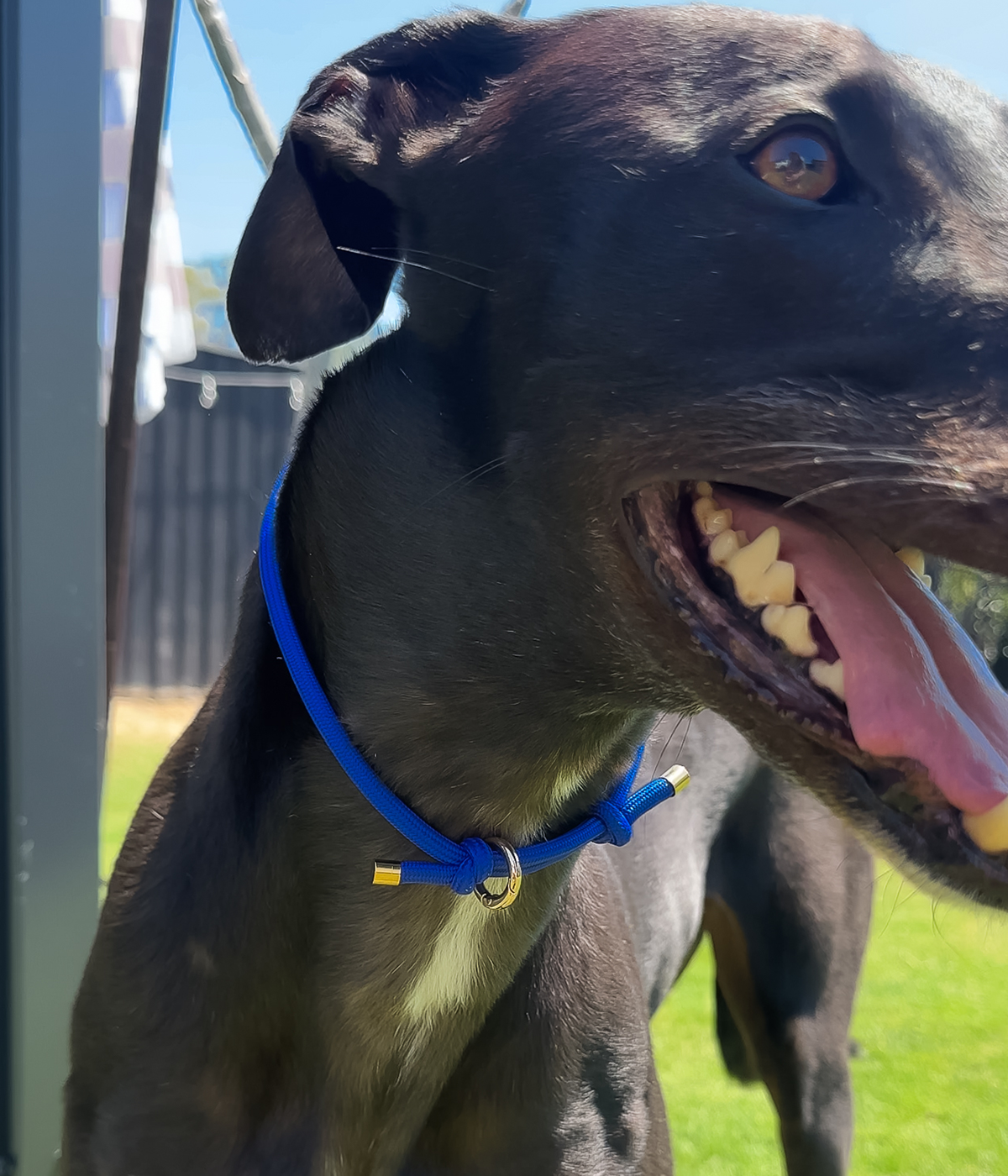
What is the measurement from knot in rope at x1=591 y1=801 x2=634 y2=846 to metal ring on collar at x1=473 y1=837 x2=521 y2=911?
133 mm

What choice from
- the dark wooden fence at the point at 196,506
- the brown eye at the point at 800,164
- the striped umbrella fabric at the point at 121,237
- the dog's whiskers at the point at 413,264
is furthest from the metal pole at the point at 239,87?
the dark wooden fence at the point at 196,506

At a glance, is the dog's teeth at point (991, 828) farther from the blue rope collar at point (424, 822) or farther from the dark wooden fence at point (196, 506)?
the dark wooden fence at point (196, 506)

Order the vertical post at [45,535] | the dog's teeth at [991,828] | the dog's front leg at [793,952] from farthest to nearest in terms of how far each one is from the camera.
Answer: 1. the dog's front leg at [793,952]
2. the vertical post at [45,535]
3. the dog's teeth at [991,828]

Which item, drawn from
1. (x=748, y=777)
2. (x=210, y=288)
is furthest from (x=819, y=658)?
(x=210, y=288)

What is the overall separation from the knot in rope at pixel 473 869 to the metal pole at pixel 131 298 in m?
1.26

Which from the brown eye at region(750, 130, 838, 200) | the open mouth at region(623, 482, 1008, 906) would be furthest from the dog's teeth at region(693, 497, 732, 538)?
the brown eye at region(750, 130, 838, 200)

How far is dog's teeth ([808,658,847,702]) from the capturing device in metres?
1.26

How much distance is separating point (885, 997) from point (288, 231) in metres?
4.21

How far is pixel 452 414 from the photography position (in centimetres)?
152

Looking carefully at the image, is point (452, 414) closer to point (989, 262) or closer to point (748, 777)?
point (989, 262)

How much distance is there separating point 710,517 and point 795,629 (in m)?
0.18

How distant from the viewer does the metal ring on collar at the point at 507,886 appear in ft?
5.01

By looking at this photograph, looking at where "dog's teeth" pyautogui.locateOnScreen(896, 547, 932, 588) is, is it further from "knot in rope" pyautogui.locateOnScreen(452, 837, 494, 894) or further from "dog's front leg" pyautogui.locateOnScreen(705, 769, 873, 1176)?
"dog's front leg" pyautogui.locateOnScreen(705, 769, 873, 1176)

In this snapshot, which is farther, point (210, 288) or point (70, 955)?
point (210, 288)
